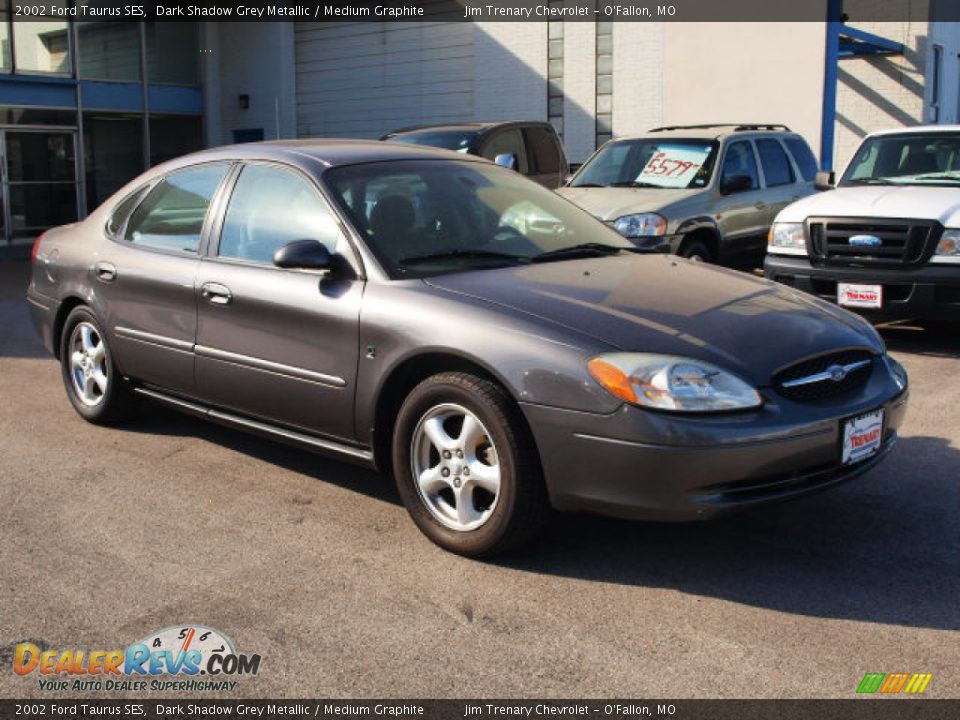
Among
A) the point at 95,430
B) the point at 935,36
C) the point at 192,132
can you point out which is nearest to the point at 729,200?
the point at 95,430

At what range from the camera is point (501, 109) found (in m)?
21.8

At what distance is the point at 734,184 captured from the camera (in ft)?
33.7

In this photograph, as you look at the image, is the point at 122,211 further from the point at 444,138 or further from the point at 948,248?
the point at 444,138

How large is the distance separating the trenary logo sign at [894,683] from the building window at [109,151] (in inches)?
794

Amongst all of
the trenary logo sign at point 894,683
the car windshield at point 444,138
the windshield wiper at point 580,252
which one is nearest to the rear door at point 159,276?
the windshield wiper at point 580,252

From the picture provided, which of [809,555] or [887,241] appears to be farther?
[887,241]

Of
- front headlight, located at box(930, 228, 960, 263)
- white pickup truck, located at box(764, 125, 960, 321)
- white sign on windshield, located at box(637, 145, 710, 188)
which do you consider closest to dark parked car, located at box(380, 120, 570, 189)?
white sign on windshield, located at box(637, 145, 710, 188)

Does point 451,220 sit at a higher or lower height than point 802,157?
lower

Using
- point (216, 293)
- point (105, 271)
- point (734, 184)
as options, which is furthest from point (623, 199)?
point (216, 293)

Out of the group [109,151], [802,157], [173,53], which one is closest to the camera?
[802,157]

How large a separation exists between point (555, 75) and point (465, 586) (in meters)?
18.3

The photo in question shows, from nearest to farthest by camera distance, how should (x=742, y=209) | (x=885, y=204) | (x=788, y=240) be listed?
(x=885, y=204)
(x=788, y=240)
(x=742, y=209)

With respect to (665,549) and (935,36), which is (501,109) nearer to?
(935,36)

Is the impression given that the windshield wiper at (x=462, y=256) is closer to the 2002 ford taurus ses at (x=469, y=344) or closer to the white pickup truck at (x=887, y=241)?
the 2002 ford taurus ses at (x=469, y=344)
